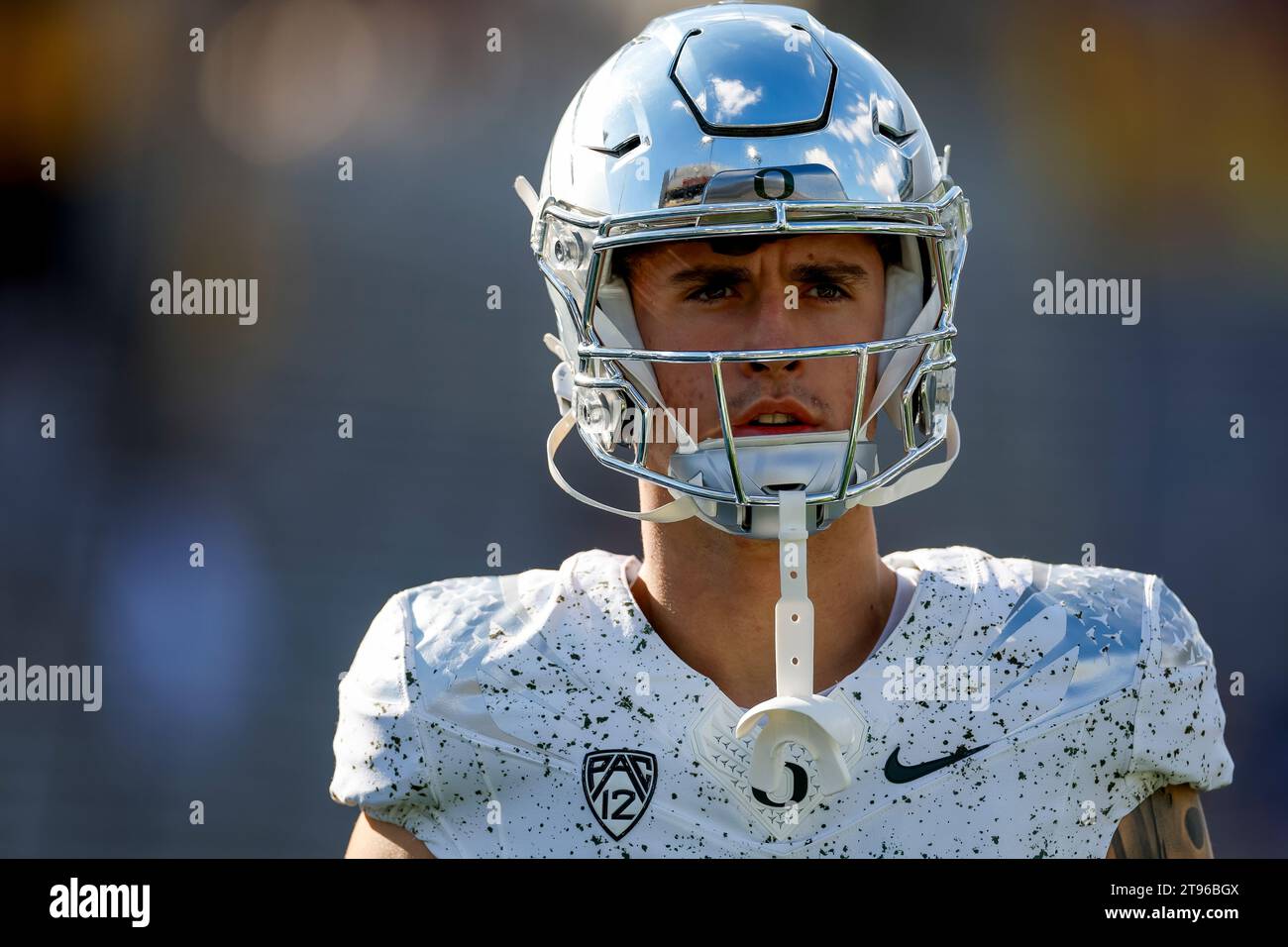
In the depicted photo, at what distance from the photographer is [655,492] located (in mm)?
2021

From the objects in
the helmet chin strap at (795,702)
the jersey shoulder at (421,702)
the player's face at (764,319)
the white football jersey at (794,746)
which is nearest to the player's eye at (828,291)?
the player's face at (764,319)

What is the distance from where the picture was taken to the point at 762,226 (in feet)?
6.03

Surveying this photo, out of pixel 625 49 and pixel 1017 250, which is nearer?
pixel 625 49

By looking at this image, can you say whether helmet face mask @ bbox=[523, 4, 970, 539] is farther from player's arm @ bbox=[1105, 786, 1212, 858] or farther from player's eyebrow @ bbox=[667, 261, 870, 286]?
player's arm @ bbox=[1105, 786, 1212, 858]

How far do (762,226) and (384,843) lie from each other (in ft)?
2.87

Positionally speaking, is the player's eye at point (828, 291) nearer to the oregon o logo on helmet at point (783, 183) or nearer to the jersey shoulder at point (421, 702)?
the oregon o logo on helmet at point (783, 183)

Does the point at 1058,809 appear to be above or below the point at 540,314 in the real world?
below

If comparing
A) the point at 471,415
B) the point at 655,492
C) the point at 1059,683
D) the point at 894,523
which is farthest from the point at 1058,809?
the point at 471,415

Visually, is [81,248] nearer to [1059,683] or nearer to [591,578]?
[591,578]

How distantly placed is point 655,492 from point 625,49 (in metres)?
0.56

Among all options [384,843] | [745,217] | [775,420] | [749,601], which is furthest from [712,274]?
[384,843]

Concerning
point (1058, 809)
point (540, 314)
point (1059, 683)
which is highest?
point (540, 314)

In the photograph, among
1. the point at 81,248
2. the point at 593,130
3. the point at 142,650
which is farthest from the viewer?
the point at 81,248

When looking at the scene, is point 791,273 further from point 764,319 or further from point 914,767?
point 914,767
